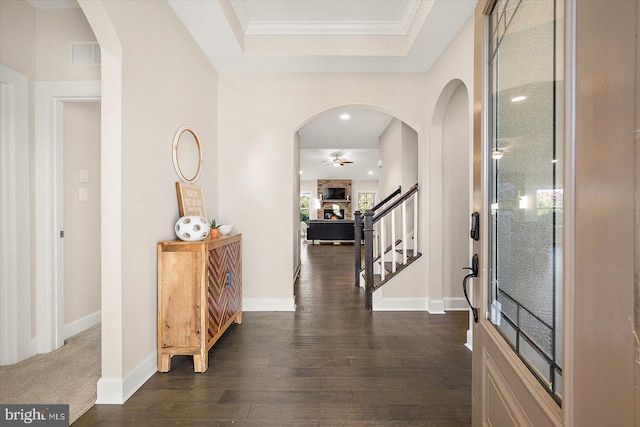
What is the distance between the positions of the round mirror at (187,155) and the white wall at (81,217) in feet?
3.56

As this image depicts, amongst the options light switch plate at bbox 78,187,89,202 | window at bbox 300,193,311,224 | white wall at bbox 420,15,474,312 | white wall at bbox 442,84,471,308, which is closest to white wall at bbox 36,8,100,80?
light switch plate at bbox 78,187,89,202

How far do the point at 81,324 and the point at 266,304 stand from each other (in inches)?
71.2

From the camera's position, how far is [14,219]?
2240mm

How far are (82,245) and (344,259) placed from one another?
5210 mm

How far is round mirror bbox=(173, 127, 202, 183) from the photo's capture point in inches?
96.1

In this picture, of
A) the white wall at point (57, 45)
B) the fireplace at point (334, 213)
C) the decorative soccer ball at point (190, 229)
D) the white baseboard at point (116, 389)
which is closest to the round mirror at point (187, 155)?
the decorative soccer ball at point (190, 229)

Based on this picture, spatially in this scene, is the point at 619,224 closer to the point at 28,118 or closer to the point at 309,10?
the point at 309,10

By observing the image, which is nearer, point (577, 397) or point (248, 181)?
point (577, 397)

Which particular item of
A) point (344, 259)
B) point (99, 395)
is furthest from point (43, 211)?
point (344, 259)

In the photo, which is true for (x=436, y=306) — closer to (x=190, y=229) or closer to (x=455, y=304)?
(x=455, y=304)

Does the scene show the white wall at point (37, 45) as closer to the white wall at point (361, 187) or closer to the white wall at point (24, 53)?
the white wall at point (24, 53)

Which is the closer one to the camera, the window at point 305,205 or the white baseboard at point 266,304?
the white baseboard at point 266,304

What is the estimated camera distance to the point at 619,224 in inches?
20.4

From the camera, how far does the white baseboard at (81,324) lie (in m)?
2.67
